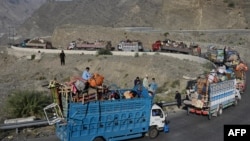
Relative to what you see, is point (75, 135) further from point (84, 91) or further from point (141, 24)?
point (141, 24)

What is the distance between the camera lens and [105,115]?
58.9 ft

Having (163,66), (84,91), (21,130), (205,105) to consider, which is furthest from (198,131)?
(163,66)

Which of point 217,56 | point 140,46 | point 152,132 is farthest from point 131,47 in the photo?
point 152,132

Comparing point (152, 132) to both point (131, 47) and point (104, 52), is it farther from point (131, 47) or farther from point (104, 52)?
point (131, 47)

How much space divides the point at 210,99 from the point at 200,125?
1872mm

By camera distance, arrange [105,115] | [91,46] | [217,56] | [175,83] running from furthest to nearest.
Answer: [91,46] < [217,56] < [175,83] < [105,115]

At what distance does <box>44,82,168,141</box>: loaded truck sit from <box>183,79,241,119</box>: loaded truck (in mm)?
4540

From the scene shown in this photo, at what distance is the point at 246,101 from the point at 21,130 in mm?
15602

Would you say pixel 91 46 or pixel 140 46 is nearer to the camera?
pixel 140 46

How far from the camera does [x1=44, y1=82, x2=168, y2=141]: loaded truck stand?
1716cm

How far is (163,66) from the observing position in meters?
46.0

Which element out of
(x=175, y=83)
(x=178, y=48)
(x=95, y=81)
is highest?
(x=178, y=48)

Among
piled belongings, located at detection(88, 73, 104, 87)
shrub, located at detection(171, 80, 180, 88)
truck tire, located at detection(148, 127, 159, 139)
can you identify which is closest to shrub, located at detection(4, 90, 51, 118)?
piled belongings, located at detection(88, 73, 104, 87)

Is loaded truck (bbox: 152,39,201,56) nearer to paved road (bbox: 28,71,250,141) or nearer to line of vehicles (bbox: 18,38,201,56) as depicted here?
line of vehicles (bbox: 18,38,201,56)
